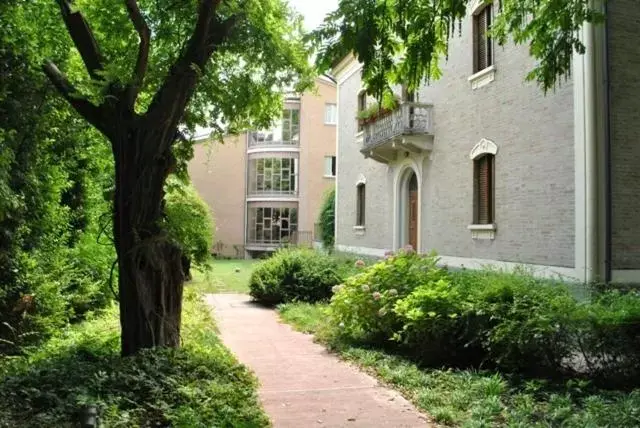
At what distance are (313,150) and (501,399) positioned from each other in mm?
37093

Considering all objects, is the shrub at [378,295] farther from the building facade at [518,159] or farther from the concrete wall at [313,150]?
the concrete wall at [313,150]

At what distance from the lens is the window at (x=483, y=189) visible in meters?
14.2

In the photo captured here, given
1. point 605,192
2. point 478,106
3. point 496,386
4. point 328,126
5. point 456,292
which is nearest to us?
point 496,386

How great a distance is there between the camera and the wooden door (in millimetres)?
18750

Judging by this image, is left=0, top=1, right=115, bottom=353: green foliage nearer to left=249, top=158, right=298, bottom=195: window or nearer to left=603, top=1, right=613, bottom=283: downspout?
left=603, top=1, right=613, bottom=283: downspout

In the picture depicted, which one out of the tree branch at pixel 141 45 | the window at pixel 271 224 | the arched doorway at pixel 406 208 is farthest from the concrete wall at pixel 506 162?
the window at pixel 271 224

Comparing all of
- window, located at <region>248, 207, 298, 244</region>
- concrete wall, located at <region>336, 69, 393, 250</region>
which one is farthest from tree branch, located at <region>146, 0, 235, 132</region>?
window, located at <region>248, 207, 298, 244</region>

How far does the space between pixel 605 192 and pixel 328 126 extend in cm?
3293

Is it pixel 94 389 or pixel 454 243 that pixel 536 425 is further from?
pixel 454 243

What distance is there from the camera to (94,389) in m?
5.24

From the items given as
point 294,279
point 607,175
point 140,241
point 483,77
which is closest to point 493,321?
point 140,241

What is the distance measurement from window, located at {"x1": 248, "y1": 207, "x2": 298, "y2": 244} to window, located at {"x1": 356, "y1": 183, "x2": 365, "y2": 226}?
1916cm

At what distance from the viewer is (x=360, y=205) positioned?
2380 cm

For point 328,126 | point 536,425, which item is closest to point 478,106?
point 536,425
